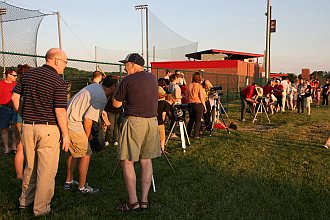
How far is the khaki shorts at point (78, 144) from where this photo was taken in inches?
157

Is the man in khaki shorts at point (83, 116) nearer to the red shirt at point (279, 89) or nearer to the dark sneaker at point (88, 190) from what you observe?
the dark sneaker at point (88, 190)

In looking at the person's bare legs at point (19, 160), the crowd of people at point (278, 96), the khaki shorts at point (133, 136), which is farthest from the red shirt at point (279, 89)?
the person's bare legs at point (19, 160)

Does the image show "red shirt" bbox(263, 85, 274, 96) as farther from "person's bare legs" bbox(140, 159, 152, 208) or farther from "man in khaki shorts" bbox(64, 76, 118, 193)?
"person's bare legs" bbox(140, 159, 152, 208)

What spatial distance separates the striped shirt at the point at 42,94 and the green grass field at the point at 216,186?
46.3 inches

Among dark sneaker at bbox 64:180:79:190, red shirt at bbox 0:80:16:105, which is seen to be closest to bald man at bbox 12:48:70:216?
dark sneaker at bbox 64:180:79:190

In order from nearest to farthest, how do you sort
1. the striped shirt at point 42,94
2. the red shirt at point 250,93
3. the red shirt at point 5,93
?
1. the striped shirt at point 42,94
2. the red shirt at point 5,93
3. the red shirt at point 250,93

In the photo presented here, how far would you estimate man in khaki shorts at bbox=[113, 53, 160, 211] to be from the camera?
11.4ft

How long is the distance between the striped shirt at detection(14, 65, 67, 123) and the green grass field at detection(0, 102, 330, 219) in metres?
1.18

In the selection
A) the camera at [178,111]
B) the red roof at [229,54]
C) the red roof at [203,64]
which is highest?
the red roof at [229,54]

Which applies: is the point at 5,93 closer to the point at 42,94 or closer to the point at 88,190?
the point at 88,190

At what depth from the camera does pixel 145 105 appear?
353 centimetres

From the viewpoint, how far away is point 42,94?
3203 mm

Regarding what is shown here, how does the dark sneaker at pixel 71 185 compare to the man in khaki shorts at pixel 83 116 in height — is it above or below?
below

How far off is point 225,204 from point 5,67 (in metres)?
5.47
